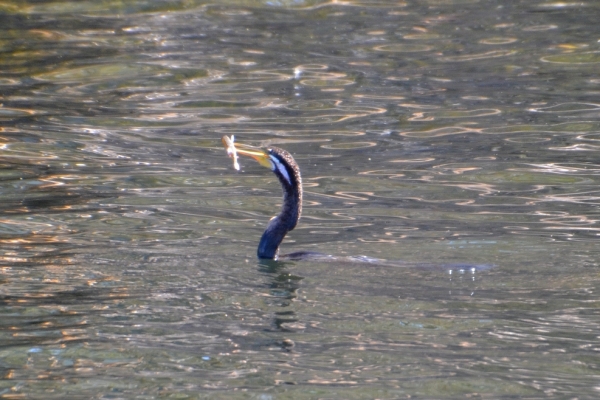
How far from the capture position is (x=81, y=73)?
A: 1800 cm

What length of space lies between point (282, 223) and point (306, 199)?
258 cm

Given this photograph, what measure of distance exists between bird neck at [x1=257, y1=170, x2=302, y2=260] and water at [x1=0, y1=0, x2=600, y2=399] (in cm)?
22

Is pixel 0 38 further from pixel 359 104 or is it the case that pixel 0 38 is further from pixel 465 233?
pixel 465 233

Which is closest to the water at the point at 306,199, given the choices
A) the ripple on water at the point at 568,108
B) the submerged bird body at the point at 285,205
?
the ripple on water at the point at 568,108

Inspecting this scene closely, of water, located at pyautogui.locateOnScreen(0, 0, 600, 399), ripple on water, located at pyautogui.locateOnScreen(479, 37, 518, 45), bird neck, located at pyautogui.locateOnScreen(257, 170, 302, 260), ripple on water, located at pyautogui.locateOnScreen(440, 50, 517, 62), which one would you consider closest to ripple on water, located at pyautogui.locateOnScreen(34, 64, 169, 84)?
water, located at pyautogui.locateOnScreen(0, 0, 600, 399)

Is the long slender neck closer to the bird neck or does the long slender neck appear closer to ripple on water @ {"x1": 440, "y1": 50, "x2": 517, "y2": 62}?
the bird neck

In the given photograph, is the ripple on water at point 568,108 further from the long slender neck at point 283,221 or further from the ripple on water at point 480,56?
the long slender neck at point 283,221

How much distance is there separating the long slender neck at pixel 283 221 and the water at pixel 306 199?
0.73ft

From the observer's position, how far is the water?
657 centimetres

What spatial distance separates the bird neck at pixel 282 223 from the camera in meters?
8.97

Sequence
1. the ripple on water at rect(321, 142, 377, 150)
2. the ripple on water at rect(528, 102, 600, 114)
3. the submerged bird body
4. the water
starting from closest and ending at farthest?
1. the water
2. the submerged bird body
3. the ripple on water at rect(321, 142, 377, 150)
4. the ripple on water at rect(528, 102, 600, 114)

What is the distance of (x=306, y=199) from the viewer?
11648mm

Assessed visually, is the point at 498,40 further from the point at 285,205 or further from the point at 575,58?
the point at 285,205

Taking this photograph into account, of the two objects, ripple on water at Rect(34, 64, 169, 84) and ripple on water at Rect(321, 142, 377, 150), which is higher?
ripple on water at Rect(34, 64, 169, 84)
